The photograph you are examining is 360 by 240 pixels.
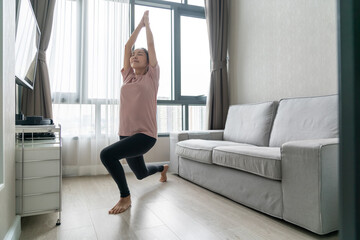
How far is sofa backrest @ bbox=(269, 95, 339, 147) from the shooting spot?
1.97 meters

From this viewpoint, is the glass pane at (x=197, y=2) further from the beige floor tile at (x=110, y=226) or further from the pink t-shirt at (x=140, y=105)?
the beige floor tile at (x=110, y=226)

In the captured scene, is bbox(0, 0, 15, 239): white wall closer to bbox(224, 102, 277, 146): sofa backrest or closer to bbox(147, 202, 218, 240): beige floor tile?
bbox(147, 202, 218, 240): beige floor tile

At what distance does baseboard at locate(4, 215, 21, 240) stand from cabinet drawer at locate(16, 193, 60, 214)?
0.07 m

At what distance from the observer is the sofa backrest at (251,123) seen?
265 cm

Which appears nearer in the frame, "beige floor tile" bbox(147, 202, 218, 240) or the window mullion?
"beige floor tile" bbox(147, 202, 218, 240)

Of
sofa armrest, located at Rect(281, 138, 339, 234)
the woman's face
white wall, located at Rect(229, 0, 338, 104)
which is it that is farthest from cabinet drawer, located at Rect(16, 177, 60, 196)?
white wall, located at Rect(229, 0, 338, 104)

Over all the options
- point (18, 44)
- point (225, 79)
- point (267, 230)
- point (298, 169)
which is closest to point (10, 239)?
point (18, 44)

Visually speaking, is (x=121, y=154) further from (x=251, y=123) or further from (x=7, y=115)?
(x=251, y=123)

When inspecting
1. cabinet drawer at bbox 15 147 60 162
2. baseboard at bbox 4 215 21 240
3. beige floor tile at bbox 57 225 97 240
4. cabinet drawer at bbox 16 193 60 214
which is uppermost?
A: cabinet drawer at bbox 15 147 60 162

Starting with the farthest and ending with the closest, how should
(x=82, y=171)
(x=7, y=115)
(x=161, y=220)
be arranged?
(x=82, y=171)
(x=161, y=220)
(x=7, y=115)

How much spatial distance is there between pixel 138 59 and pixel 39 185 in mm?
1194

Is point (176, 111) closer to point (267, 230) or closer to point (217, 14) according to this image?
point (217, 14)

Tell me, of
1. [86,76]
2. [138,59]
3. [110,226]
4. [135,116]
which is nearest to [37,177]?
[110,226]

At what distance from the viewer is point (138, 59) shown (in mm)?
2102
